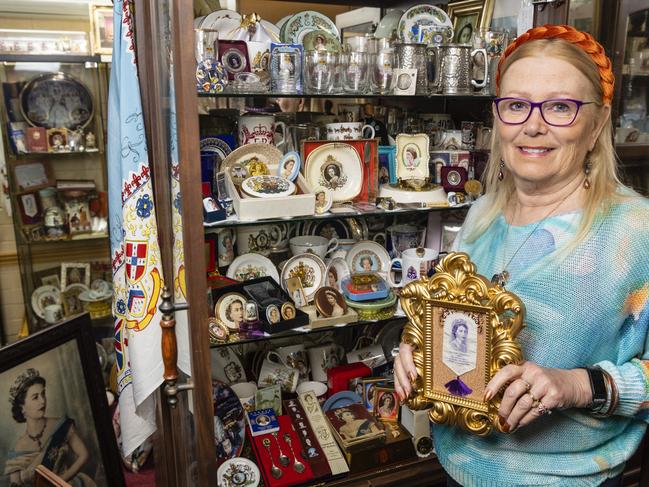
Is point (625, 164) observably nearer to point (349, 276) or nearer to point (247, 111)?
point (349, 276)

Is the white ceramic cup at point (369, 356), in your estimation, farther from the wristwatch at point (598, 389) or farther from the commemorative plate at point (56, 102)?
the commemorative plate at point (56, 102)

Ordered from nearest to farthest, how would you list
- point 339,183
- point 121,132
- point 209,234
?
point 121,132 → point 209,234 → point 339,183

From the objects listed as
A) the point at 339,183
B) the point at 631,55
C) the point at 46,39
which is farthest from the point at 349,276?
the point at 46,39

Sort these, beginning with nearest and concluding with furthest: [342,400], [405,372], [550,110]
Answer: [550,110] → [405,372] → [342,400]

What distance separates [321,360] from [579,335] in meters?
1.14

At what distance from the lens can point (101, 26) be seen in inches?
123

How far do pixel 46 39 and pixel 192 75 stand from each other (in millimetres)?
2269

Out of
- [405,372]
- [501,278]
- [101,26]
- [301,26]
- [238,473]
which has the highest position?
[101,26]

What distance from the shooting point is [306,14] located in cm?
191

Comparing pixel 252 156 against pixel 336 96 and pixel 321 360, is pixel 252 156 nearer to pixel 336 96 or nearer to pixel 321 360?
pixel 336 96

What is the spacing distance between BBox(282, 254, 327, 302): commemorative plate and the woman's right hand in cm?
66

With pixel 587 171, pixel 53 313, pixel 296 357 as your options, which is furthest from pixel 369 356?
pixel 53 313

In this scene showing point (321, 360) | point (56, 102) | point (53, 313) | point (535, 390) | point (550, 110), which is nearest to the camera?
point (535, 390)

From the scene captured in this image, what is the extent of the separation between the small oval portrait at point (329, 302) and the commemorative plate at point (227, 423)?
15.6 inches
